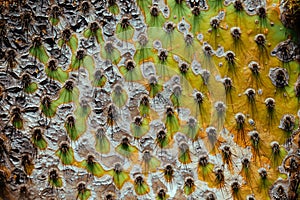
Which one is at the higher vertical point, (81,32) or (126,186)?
(81,32)

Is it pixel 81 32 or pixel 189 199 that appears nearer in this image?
pixel 189 199

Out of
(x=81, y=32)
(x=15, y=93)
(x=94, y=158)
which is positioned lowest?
(x=94, y=158)

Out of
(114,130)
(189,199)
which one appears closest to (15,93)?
(114,130)

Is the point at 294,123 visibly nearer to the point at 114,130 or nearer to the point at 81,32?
the point at 114,130

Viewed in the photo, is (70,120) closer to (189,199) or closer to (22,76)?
(22,76)

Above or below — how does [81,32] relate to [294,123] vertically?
above

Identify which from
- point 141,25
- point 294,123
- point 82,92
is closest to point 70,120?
point 82,92
